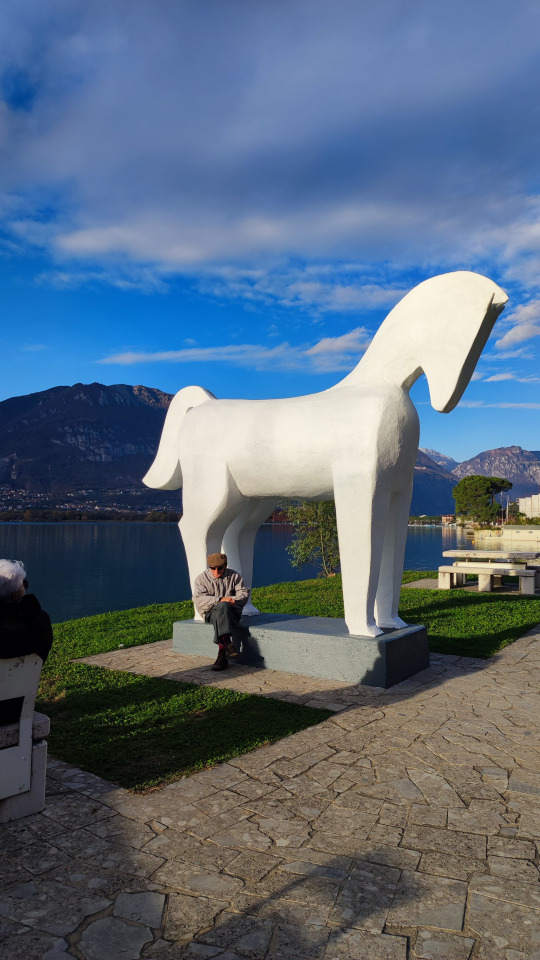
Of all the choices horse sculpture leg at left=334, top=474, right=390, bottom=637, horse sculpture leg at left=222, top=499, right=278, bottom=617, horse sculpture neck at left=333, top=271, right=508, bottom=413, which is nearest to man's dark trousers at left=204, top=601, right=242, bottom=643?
horse sculpture leg at left=222, top=499, right=278, bottom=617

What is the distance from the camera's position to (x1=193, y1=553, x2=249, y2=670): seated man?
18.4 ft

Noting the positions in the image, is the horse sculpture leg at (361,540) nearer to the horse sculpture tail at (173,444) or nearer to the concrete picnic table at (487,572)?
the horse sculpture tail at (173,444)

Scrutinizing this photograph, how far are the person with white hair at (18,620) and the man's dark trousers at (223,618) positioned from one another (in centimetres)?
287

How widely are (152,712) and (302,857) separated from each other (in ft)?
7.07

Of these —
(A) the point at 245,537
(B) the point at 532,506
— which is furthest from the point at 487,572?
(B) the point at 532,506

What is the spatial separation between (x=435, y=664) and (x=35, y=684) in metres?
4.21

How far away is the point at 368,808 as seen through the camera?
117 inches

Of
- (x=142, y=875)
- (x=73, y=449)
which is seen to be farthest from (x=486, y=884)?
(x=73, y=449)

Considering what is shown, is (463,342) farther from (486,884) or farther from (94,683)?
(94,683)

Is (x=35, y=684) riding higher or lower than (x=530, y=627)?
higher

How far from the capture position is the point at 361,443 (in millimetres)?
5215

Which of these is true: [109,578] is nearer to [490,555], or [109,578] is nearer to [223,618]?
[490,555]

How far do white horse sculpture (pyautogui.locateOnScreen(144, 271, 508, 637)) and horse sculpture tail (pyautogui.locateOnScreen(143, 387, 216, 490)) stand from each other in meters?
0.44

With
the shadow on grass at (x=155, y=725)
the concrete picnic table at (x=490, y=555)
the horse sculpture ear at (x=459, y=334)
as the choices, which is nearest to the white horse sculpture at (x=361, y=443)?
the horse sculpture ear at (x=459, y=334)
